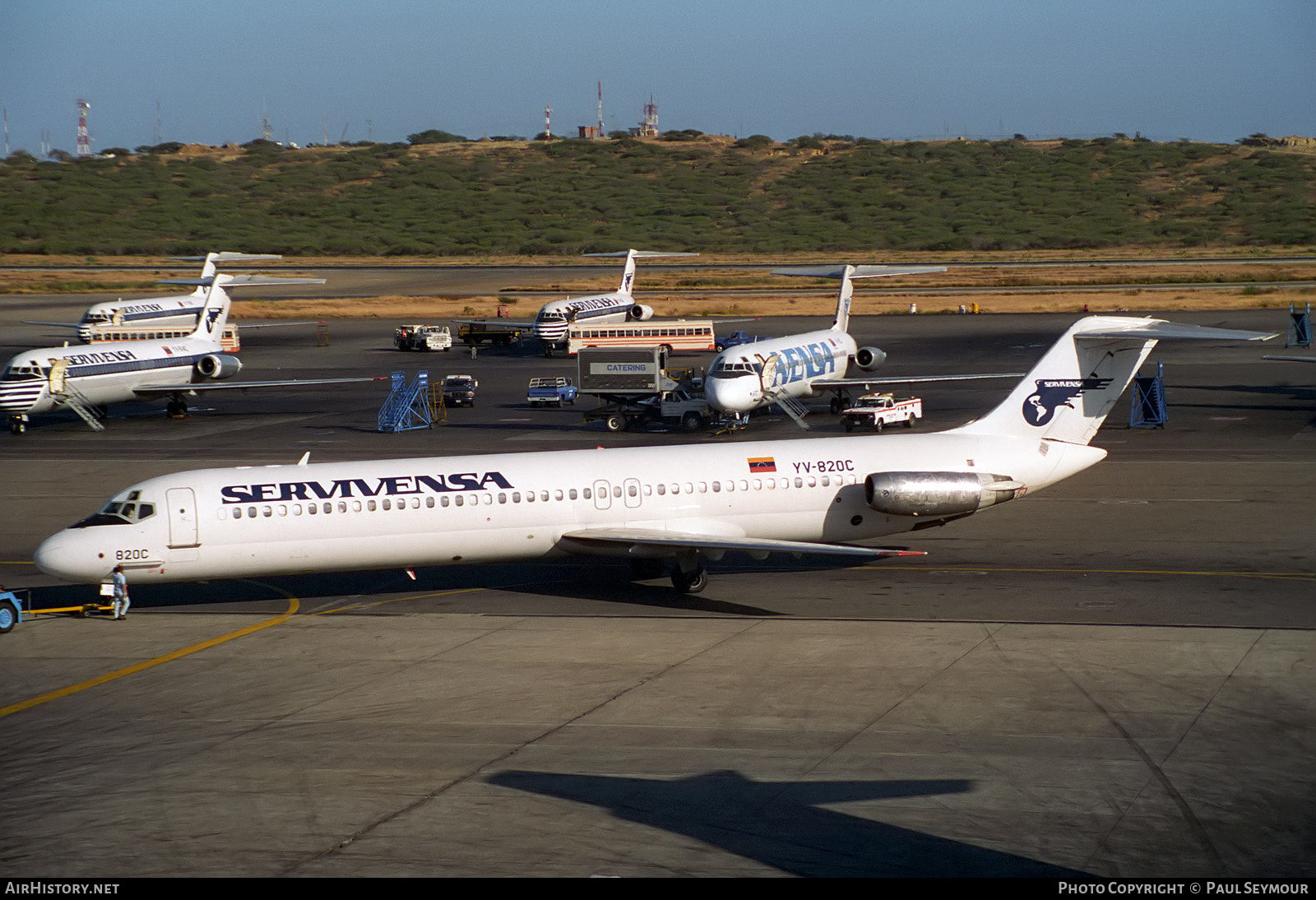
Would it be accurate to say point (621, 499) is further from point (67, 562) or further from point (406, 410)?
point (406, 410)

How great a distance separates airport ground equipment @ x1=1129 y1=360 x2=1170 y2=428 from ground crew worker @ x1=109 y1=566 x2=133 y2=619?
36484mm

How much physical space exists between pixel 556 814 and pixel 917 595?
43.7ft

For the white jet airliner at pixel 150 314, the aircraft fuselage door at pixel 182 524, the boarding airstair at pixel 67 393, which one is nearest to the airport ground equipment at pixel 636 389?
the boarding airstair at pixel 67 393

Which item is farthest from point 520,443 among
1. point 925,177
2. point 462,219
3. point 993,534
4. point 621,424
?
point 925,177

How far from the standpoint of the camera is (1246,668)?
71.8 ft

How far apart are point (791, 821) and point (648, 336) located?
57.2 metres

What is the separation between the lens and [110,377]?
55719mm

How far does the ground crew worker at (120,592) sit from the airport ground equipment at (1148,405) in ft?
120

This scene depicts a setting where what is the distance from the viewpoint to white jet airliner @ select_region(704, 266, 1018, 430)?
1970 inches

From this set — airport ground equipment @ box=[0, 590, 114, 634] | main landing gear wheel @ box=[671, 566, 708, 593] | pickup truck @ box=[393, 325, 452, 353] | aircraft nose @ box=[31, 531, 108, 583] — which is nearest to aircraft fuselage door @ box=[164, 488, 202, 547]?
aircraft nose @ box=[31, 531, 108, 583]

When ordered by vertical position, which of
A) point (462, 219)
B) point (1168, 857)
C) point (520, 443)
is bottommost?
point (1168, 857)

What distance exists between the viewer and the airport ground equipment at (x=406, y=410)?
173ft

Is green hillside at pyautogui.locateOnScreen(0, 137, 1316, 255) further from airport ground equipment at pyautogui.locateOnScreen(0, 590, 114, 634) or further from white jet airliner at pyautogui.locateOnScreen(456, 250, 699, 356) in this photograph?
airport ground equipment at pyautogui.locateOnScreen(0, 590, 114, 634)

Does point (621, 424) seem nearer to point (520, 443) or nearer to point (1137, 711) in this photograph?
point (520, 443)
